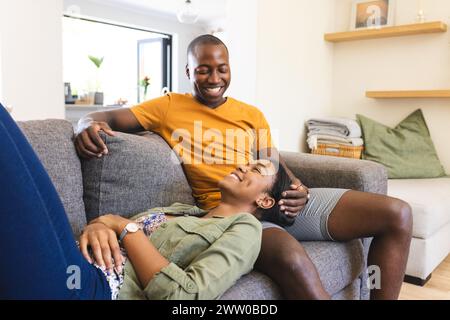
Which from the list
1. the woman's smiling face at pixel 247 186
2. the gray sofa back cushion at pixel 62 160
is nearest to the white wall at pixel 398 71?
the woman's smiling face at pixel 247 186

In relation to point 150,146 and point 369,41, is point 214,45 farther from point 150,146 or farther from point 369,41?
point 369,41

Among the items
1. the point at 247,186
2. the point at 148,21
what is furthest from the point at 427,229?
the point at 148,21

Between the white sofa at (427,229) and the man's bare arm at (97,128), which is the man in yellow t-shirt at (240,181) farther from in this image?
the white sofa at (427,229)

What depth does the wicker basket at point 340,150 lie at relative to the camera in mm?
2607

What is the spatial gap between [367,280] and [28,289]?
1.02 meters

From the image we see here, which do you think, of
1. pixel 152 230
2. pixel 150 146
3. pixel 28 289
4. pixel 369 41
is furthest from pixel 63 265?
pixel 369 41

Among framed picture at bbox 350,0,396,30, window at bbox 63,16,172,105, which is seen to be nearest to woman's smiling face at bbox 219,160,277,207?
framed picture at bbox 350,0,396,30

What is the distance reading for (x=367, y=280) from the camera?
1.37 m

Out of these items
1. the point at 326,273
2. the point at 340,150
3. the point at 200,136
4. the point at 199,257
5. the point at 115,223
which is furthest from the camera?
the point at 340,150

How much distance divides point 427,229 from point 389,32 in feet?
4.47

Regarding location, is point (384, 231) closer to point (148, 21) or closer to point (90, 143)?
point (90, 143)

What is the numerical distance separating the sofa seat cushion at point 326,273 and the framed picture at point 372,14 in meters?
1.91

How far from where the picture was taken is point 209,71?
1533 millimetres

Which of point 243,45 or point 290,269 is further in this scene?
point 243,45
